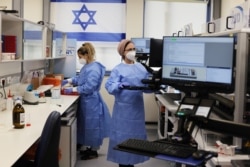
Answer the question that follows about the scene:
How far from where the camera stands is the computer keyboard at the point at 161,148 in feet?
4.30

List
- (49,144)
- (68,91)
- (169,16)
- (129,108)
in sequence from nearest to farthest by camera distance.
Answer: (49,144), (129,108), (68,91), (169,16)

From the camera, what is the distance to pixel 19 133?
223 cm

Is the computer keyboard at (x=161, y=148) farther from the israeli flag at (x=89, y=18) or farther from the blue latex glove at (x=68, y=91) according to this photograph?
the israeli flag at (x=89, y=18)

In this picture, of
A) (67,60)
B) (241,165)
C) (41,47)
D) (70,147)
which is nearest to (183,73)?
(241,165)

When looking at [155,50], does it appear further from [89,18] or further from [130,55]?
[89,18]

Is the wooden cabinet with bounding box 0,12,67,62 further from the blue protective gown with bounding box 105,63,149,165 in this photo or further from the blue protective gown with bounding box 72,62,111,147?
the blue protective gown with bounding box 105,63,149,165

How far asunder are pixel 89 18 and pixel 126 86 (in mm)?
3421

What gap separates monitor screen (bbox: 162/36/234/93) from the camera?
1.86 m

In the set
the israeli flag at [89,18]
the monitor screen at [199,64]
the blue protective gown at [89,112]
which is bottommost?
the blue protective gown at [89,112]

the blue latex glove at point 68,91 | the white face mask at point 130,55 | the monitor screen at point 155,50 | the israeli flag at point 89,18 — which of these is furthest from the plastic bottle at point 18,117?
the israeli flag at point 89,18

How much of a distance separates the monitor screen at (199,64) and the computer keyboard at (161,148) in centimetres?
62

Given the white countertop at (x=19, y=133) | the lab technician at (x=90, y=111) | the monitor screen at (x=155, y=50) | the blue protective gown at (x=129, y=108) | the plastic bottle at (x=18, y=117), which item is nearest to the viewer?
the white countertop at (x=19, y=133)

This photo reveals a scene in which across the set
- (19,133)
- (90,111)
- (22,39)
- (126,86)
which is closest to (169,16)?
(90,111)

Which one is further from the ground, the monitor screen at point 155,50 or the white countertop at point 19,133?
the monitor screen at point 155,50
